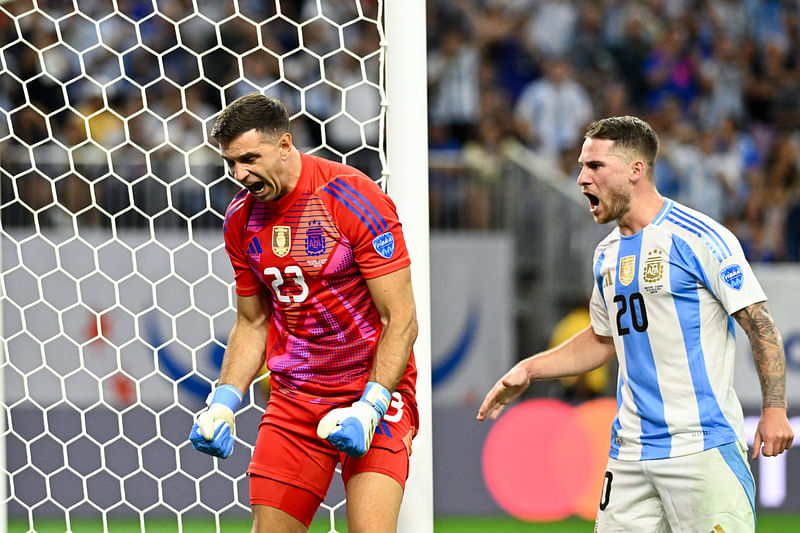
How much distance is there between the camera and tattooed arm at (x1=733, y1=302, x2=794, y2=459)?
303cm

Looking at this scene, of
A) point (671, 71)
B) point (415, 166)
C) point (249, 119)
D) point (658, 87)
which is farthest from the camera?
point (671, 71)

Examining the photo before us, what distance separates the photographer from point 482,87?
912 centimetres

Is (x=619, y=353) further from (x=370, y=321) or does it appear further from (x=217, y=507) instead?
(x=217, y=507)

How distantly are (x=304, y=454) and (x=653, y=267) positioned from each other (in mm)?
1215

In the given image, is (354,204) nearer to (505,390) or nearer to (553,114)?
(505,390)

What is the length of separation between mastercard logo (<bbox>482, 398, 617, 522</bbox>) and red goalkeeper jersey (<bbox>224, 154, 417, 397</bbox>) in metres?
3.29

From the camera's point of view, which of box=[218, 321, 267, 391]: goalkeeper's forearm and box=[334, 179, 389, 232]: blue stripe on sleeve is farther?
box=[218, 321, 267, 391]: goalkeeper's forearm

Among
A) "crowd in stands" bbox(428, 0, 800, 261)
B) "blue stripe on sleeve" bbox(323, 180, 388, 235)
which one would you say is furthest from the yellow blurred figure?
"blue stripe on sleeve" bbox(323, 180, 388, 235)

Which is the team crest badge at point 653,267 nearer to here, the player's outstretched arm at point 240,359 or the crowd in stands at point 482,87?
the player's outstretched arm at point 240,359

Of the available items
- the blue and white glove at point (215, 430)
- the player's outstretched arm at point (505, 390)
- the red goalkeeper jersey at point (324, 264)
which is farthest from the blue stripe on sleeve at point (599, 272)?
the blue and white glove at point (215, 430)

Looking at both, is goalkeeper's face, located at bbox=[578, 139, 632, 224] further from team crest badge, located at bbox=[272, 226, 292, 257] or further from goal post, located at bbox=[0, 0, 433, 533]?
goal post, located at bbox=[0, 0, 433, 533]

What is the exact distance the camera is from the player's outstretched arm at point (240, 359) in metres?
3.12

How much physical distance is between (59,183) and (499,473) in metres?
3.48

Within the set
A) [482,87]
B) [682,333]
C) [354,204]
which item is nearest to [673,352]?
[682,333]
